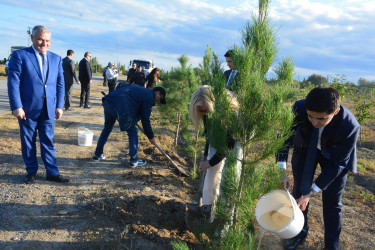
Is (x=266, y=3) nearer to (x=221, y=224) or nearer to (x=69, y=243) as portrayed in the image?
(x=221, y=224)

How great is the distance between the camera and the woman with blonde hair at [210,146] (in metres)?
2.40

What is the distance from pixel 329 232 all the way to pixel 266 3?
236 cm

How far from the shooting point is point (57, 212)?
10.5ft

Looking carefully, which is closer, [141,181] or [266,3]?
[266,3]

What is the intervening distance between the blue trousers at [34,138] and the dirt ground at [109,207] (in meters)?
0.31

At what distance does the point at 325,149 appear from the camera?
8.76ft

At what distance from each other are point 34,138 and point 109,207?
4.47 feet

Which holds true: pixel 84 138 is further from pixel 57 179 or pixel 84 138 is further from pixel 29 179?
pixel 29 179

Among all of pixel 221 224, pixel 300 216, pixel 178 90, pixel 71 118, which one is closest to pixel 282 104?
pixel 300 216

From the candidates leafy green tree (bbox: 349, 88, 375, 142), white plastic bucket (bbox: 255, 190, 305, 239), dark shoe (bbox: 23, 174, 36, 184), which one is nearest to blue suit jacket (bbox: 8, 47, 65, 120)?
dark shoe (bbox: 23, 174, 36, 184)

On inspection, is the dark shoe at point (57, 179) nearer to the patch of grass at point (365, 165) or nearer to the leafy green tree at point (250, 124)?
the leafy green tree at point (250, 124)

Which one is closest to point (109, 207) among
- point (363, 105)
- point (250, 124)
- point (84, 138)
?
point (250, 124)

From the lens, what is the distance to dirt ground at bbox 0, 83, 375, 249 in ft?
9.29

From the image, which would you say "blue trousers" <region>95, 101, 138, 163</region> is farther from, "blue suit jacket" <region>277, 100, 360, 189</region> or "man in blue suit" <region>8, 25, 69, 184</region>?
"blue suit jacket" <region>277, 100, 360, 189</region>
